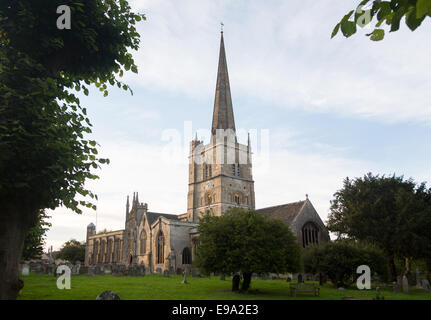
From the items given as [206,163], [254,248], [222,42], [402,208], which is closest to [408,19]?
[254,248]

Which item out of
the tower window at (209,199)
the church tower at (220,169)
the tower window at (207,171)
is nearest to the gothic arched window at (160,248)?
the church tower at (220,169)

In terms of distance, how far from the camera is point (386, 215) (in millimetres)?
31938

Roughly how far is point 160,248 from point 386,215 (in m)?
33.0

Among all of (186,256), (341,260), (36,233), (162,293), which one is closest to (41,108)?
(162,293)

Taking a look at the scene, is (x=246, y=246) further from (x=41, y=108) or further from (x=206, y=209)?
(x=206, y=209)

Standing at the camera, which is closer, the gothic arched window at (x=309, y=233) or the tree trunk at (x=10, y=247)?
the tree trunk at (x=10, y=247)

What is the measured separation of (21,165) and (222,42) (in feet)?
214

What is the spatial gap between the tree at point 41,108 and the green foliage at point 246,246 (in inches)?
490

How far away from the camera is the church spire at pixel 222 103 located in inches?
2415

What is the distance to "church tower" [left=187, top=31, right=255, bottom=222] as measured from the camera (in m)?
54.5

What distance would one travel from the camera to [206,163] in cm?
5881

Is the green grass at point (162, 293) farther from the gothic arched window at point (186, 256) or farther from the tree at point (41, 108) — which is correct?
the gothic arched window at point (186, 256)
